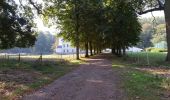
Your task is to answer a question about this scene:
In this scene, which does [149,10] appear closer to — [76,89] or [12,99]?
[76,89]

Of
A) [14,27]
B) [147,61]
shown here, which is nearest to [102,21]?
[14,27]

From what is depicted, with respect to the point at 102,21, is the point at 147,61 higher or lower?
lower

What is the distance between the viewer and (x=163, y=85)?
1766cm

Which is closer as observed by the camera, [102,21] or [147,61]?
[147,61]

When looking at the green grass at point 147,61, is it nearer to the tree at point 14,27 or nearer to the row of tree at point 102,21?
the row of tree at point 102,21

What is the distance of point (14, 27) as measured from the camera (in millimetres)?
50281

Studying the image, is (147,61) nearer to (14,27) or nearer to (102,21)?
(102,21)

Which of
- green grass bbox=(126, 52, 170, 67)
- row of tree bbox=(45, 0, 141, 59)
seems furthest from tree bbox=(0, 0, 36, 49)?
green grass bbox=(126, 52, 170, 67)

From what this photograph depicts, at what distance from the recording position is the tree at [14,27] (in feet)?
152

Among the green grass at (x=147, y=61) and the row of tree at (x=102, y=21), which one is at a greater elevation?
the row of tree at (x=102, y=21)

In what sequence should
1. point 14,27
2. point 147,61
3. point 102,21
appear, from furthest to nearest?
point 102,21 → point 14,27 → point 147,61

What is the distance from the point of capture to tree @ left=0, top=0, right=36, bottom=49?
46.3 meters

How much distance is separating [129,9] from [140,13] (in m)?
1.43

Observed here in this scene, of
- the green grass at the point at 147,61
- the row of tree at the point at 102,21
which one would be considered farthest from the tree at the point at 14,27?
the green grass at the point at 147,61
